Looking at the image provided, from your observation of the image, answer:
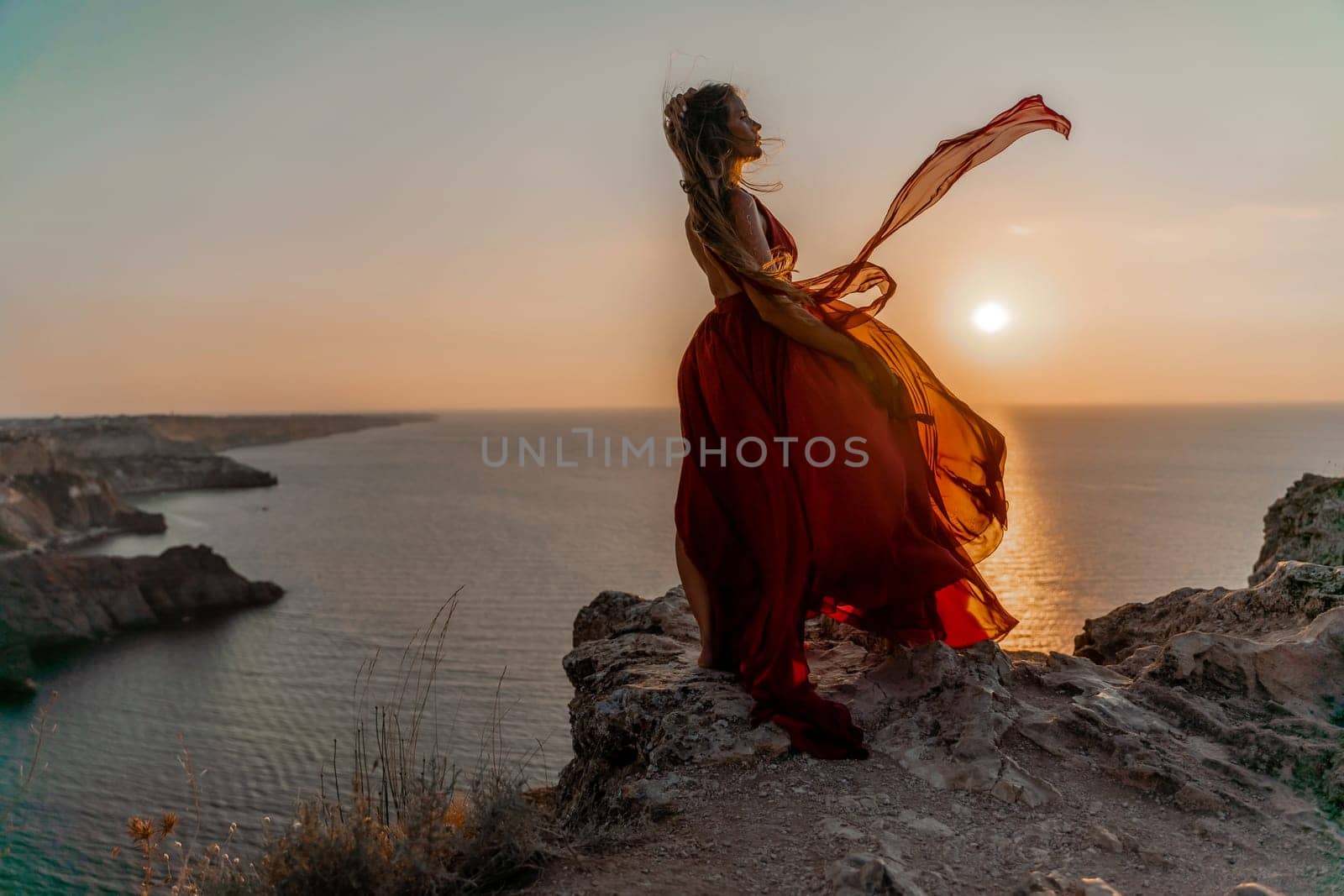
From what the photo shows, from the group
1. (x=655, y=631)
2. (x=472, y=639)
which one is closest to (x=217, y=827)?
(x=472, y=639)

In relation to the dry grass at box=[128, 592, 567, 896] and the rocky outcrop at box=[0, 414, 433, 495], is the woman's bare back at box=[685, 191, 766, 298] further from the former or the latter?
the rocky outcrop at box=[0, 414, 433, 495]

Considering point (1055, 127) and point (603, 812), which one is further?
point (1055, 127)

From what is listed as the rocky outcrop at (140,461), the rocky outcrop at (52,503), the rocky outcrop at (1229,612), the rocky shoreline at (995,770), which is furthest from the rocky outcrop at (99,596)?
the rocky outcrop at (140,461)

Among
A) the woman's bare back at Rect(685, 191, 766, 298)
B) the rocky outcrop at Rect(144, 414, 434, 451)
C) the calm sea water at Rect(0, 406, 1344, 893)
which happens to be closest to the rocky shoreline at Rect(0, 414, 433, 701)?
the calm sea water at Rect(0, 406, 1344, 893)

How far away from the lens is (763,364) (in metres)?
3.94

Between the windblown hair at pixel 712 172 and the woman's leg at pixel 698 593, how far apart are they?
4.17ft

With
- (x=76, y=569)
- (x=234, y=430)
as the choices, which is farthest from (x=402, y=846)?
(x=234, y=430)

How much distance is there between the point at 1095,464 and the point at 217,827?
Answer: 289ft

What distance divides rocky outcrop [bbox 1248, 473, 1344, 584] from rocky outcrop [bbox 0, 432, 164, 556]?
41775mm

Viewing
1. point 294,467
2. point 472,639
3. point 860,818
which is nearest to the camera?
point 860,818

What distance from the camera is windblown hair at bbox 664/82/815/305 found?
3830 mm

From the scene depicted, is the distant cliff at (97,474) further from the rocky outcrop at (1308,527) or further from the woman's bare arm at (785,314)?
the rocky outcrop at (1308,527)

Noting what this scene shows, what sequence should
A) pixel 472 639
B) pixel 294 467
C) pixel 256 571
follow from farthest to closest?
pixel 294 467 → pixel 256 571 → pixel 472 639

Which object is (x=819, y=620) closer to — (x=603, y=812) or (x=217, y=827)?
(x=603, y=812)
